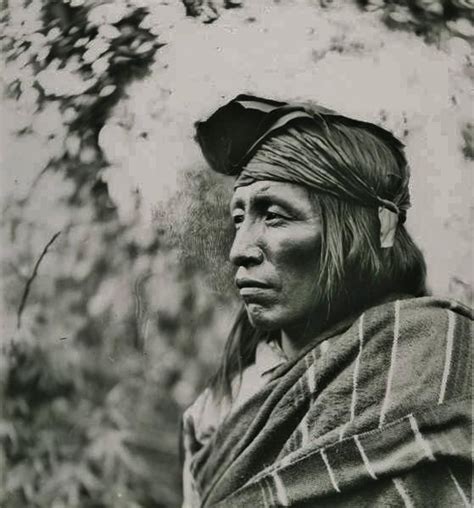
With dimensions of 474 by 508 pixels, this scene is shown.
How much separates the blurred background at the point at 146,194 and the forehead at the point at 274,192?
4cm

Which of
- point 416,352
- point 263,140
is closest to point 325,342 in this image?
point 416,352

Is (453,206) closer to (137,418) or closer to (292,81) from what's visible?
(292,81)

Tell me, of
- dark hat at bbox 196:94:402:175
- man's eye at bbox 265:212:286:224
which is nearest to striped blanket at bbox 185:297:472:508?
man's eye at bbox 265:212:286:224

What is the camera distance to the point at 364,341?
4.89 ft

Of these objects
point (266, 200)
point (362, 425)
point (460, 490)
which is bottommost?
point (460, 490)

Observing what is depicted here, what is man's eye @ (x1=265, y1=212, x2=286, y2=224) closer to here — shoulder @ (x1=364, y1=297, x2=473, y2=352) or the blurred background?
the blurred background

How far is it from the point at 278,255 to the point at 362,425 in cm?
33

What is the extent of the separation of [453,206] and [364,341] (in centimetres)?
33

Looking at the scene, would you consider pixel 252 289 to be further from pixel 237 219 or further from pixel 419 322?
pixel 419 322

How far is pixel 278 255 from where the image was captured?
154 centimetres

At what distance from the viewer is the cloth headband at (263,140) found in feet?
5.09

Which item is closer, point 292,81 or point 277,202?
point 277,202

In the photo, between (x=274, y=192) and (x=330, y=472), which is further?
(x=274, y=192)

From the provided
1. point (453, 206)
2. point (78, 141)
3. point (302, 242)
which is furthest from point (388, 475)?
point (78, 141)
